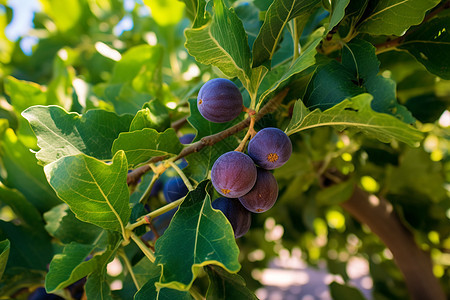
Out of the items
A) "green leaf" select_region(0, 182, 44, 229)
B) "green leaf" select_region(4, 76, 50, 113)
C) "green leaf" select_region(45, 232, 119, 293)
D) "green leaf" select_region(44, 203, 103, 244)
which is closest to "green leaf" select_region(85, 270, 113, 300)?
"green leaf" select_region(45, 232, 119, 293)

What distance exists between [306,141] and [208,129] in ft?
1.93

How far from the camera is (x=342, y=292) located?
4.10 ft

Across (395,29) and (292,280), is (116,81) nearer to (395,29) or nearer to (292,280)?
(395,29)

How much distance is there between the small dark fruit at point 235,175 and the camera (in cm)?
57

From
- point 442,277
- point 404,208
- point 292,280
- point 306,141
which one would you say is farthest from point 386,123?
point 292,280

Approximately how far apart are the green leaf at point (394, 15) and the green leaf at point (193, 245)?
448 millimetres

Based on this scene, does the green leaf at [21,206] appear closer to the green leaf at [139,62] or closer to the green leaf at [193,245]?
the green leaf at [139,62]

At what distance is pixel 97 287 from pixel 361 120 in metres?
0.56

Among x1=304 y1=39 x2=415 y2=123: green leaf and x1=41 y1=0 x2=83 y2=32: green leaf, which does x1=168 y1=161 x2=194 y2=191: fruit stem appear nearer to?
x1=304 y1=39 x2=415 y2=123: green leaf

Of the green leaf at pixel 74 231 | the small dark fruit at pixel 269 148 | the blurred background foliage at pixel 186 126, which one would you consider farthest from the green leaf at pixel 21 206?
the small dark fruit at pixel 269 148

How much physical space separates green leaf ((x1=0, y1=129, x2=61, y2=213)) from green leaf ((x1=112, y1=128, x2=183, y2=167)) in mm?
458

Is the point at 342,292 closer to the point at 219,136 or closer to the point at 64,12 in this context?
the point at 219,136

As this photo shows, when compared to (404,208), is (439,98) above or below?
above

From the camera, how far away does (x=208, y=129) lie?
0.78m
